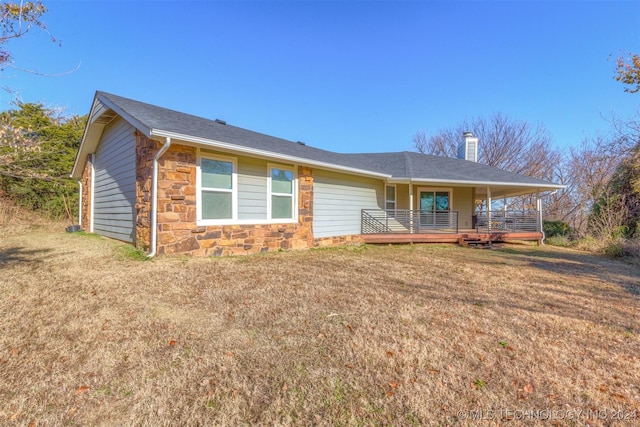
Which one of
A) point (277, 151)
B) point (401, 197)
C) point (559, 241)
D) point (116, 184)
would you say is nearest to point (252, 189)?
point (277, 151)

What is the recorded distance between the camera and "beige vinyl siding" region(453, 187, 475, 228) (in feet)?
41.3

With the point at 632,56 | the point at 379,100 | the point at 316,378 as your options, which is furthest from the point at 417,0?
the point at 316,378

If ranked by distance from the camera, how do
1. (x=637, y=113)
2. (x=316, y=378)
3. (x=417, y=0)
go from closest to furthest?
(x=316, y=378) → (x=417, y=0) → (x=637, y=113)

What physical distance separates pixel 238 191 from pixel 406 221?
6817 mm

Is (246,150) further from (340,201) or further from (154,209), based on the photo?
(340,201)

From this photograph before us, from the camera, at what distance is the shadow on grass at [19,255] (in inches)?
206

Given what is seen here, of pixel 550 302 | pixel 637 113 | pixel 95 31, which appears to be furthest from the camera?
pixel 637 113

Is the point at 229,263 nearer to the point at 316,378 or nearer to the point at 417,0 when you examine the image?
the point at 316,378

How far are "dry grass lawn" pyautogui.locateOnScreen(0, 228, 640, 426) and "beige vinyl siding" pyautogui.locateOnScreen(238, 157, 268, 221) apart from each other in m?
2.49

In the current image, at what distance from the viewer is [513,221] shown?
432 inches

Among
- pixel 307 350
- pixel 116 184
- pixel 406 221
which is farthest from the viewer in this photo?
pixel 406 221

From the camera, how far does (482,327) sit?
283 centimetres

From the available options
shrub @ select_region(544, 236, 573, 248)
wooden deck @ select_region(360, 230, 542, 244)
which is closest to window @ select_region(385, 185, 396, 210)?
wooden deck @ select_region(360, 230, 542, 244)

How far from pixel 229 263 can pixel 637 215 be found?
14107 mm
